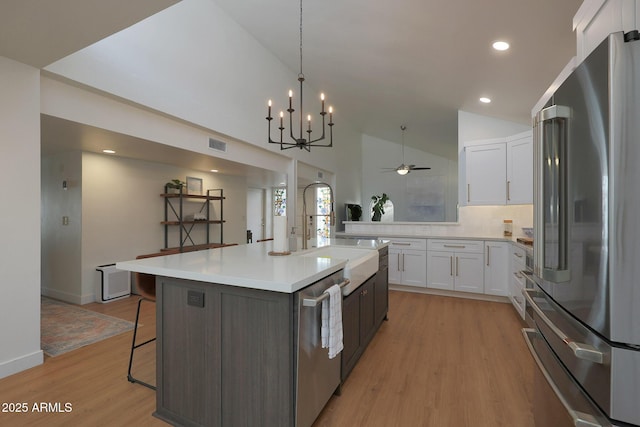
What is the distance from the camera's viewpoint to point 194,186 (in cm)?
582

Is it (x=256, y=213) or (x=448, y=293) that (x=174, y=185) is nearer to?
(x=256, y=213)

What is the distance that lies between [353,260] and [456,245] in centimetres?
289

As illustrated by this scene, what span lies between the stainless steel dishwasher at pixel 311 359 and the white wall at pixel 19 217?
7.58 ft

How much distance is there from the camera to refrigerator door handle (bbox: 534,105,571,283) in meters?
1.07

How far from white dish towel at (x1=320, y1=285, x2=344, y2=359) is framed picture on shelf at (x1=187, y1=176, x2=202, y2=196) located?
4.80 m

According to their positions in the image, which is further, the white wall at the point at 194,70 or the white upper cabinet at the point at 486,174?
the white upper cabinet at the point at 486,174

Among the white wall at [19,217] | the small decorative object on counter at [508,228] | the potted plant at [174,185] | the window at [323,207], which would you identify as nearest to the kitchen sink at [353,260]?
the white wall at [19,217]

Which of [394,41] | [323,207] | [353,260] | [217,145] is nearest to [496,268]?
[353,260]

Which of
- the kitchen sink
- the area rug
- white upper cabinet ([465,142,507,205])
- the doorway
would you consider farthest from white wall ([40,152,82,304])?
white upper cabinet ([465,142,507,205])

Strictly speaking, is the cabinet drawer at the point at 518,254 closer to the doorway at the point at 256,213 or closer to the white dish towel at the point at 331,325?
the white dish towel at the point at 331,325

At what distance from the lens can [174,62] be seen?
3.50m

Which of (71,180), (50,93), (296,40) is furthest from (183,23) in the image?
(71,180)

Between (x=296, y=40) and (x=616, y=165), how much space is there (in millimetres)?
4334

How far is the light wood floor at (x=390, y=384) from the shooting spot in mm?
1832
